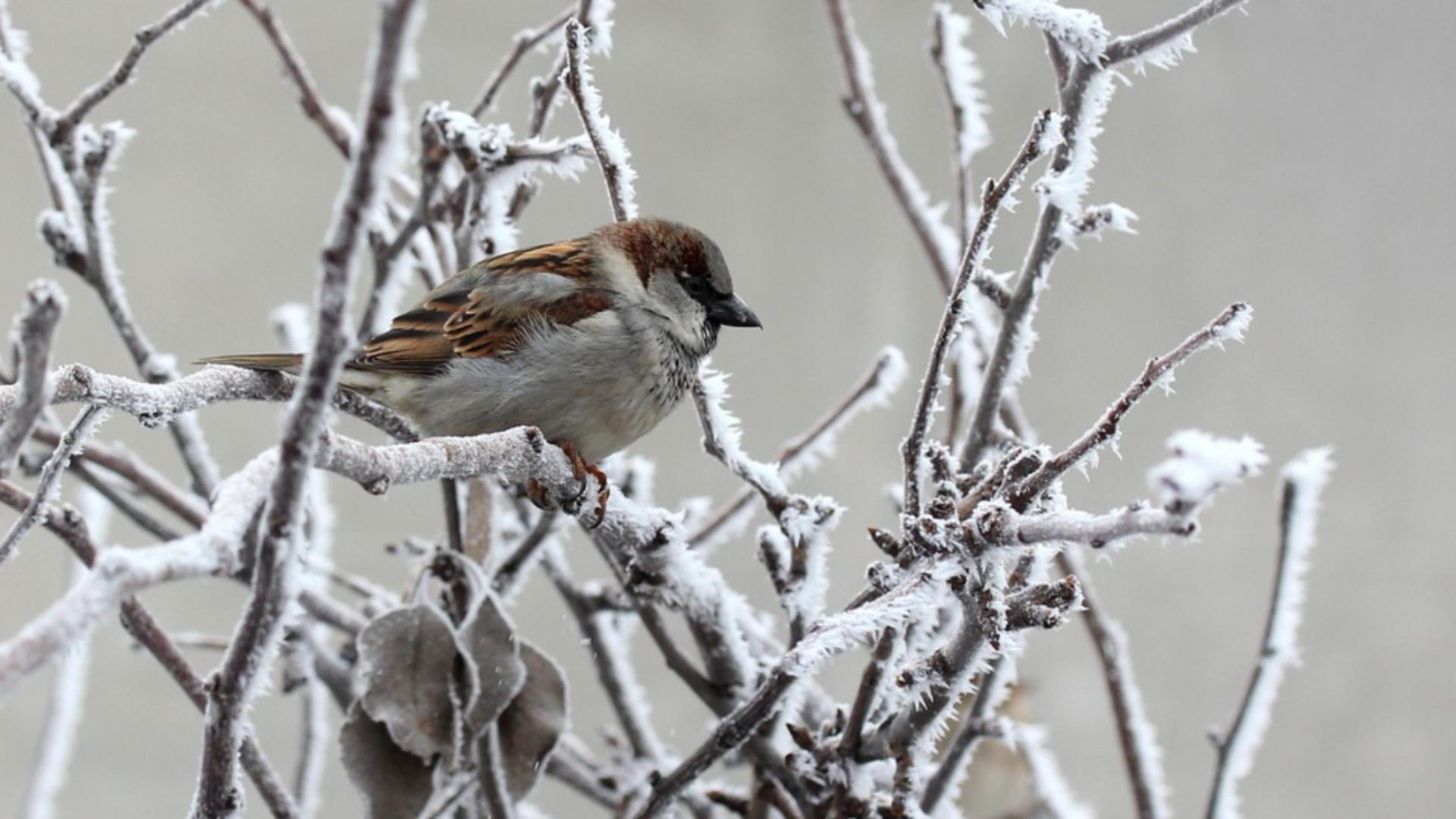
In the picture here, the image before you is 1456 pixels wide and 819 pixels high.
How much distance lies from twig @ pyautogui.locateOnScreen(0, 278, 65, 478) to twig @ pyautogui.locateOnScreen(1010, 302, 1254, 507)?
0.41 meters

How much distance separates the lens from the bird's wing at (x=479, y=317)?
1.22 metres

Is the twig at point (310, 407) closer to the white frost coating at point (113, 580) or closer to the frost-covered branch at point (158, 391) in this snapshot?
the white frost coating at point (113, 580)

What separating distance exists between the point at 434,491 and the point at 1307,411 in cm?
143

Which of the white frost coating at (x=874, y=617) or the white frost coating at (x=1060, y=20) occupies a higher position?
the white frost coating at (x=1060, y=20)

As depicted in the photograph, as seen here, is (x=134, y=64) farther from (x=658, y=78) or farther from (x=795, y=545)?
(x=658, y=78)

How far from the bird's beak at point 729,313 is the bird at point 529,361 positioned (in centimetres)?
7

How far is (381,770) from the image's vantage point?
0.87 m

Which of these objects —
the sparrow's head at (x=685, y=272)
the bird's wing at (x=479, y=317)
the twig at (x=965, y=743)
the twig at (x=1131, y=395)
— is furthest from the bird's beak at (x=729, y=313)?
the twig at (x=1131, y=395)

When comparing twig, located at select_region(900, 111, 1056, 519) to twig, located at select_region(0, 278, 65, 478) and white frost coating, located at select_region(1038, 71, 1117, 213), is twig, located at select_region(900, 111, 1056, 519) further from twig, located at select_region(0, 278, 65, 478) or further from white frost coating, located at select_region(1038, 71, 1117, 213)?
twig, located at select_region(0, 278, 65, 478)

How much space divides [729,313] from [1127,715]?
58cm

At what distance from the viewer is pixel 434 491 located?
7.50ft

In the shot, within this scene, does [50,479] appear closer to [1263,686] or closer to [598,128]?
[598,128]

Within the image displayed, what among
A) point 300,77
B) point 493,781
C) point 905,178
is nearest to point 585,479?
point 493,781

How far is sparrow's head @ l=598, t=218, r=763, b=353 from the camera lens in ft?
4.43
